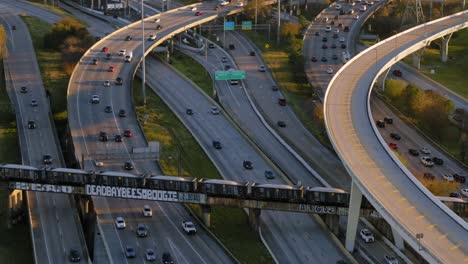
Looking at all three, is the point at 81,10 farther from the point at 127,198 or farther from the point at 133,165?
the point at 127,198

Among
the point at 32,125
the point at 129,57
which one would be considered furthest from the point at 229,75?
the point at 32,125

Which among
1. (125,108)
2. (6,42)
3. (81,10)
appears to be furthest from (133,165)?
(81,10)

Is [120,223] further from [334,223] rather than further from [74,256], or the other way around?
[334,223]

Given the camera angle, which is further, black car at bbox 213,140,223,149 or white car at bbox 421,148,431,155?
white car at bbox 421,148,431,155

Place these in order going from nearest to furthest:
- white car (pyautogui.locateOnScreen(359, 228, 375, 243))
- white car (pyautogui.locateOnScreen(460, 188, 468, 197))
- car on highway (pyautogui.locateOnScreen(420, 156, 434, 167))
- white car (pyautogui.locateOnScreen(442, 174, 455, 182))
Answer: white car (pyautogui.locateOnScreen(359, 228, 375, 243)) → white car (pyautogui.locateOnScreen(460, 188, 468, 197)) → white car (pyautogui.locateOnScreen(442, 174, 455, 182)) → car on highway (pyautogui.locateOnScreen(420, 156, 434, 167))

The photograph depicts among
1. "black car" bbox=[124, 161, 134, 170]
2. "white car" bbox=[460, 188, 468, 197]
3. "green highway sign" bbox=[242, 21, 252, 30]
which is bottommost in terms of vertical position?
"white car" bbox=[460, 188, 468, 197]

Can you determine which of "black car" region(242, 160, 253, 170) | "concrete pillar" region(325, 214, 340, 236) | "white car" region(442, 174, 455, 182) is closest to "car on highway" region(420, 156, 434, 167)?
"white car" region(442, 174, 455, 182)

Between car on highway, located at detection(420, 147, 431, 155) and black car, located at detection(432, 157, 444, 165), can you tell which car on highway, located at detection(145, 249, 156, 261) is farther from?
car on highway, located at detection(420, 147, 431, 155)
